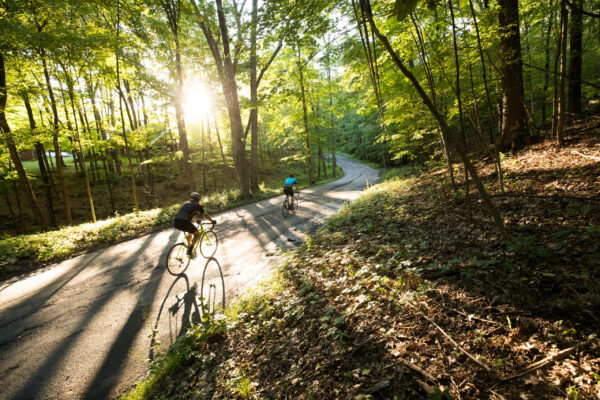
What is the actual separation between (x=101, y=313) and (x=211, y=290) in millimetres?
2229

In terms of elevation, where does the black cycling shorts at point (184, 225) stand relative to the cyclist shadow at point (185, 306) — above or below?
above

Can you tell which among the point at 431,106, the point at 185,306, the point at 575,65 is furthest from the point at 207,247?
the point at 575,65

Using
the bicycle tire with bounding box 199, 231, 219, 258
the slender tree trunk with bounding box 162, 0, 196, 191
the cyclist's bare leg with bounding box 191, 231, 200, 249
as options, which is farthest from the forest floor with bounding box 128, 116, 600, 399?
the slender tree trunk with bounding box 162, 0, 196, 191

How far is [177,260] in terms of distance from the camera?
271 inches

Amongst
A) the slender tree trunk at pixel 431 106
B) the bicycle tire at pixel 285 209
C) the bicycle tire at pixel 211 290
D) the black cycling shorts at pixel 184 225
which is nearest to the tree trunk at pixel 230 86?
the bicycle tire at pixel 285 209

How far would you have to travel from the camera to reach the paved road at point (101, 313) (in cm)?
368

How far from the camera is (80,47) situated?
35.2 feet

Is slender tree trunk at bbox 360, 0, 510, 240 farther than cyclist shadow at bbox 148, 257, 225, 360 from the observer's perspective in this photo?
No

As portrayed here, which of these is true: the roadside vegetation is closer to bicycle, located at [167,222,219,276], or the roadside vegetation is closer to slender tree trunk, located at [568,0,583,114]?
bicycle, located at [167,222,219,276]

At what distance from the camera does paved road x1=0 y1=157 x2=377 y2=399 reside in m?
3.68

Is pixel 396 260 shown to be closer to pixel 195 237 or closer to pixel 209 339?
pixel 209 339

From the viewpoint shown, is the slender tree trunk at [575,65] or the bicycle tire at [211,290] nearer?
the bicycle tire at [211,290]

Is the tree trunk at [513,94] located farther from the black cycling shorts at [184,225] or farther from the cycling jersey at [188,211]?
the black cycling shorts at [184,225]

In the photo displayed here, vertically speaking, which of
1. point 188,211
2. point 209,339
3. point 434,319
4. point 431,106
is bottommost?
point 209,339
